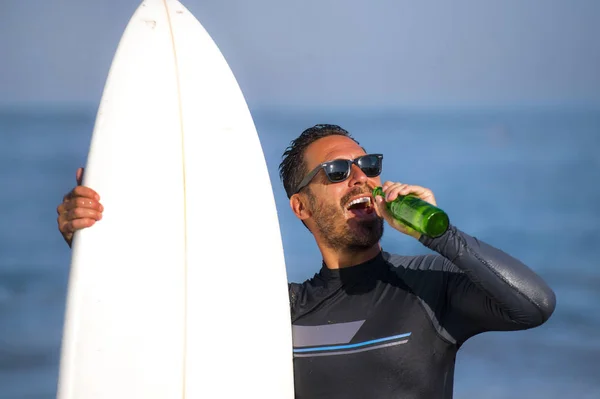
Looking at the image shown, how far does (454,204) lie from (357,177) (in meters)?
1.84

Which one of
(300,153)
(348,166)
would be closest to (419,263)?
(348,166)

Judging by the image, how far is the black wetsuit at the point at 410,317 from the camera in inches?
72.2

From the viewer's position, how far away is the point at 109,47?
13.0 feet

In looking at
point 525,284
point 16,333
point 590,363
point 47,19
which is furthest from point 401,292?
point 47,19

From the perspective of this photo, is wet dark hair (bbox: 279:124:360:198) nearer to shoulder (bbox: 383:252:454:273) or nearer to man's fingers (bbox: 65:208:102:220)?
shoulder (bbox: 383:252:454:273)

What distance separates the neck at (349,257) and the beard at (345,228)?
1 centimetres

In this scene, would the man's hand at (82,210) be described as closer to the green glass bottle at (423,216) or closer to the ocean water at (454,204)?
the green glass bottle at (423,216)

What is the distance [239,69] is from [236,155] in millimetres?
1818

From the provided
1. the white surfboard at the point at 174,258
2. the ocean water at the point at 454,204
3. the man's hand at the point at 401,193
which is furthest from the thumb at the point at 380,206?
the ocean water at the point at 454,204

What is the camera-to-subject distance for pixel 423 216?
1849mm

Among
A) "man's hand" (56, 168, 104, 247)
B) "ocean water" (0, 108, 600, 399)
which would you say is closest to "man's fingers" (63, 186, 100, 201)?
"man's hand" (56, 168, 104, 247)

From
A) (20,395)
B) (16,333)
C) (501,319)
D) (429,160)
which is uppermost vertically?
(429,160)

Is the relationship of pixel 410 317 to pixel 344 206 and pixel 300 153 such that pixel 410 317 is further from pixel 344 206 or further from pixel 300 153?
pixel 300 153

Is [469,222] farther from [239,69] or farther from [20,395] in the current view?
[20,395]
